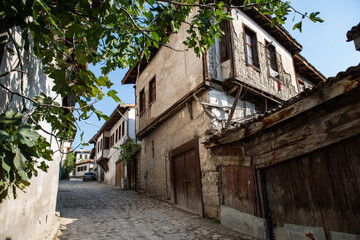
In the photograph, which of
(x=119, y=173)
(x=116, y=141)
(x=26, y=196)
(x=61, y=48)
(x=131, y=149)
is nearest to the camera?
(x=61, y=48)

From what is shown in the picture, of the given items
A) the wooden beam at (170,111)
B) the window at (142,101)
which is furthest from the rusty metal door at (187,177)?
the window at (142,101)

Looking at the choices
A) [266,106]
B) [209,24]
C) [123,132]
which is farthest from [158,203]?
[123,132]

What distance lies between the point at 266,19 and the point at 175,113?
4946 mm

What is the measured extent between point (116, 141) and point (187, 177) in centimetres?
1265

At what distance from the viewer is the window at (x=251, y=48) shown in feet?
26.9

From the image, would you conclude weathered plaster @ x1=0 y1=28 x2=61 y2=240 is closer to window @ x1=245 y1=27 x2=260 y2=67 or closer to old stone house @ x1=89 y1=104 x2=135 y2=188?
window @ x1=245 y1=27 x2=260 y2=67

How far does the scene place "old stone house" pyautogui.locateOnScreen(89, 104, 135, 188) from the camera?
15.8 metres

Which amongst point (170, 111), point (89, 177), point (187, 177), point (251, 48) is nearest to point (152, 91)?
point (170, 111)

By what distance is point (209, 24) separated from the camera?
274cm

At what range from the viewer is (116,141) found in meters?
19.1

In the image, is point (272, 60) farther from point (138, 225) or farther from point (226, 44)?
point (138, 225)

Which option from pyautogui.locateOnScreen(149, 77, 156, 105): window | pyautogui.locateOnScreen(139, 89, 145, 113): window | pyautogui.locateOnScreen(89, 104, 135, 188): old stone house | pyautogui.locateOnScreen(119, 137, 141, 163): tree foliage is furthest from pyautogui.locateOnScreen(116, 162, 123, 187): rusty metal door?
pyautogui.locateOnScreen(149, 77, 156, 105): window

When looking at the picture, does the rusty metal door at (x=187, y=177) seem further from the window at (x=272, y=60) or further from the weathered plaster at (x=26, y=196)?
the window at (x=272, y=60)

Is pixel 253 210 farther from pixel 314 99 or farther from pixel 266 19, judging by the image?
pixel 266 19
